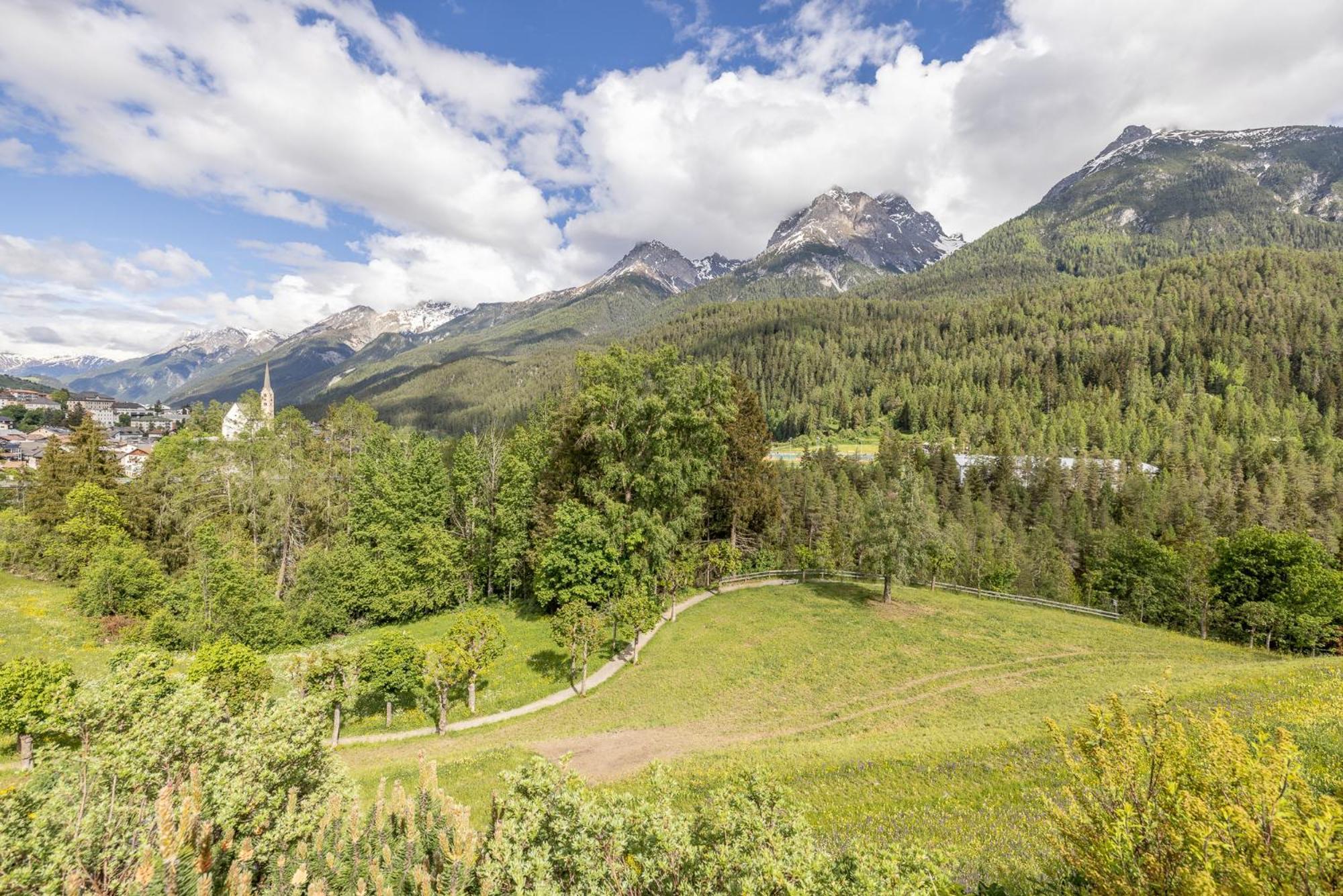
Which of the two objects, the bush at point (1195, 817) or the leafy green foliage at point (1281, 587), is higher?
the bush at point (1195, 817)

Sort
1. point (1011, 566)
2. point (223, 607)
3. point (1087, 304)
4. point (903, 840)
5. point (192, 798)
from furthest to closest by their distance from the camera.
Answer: point (1087, 304)
point (1011, 566)
point (223, 607)
point (903, 840)
point (192, 798)

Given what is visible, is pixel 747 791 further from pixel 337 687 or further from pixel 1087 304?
pixel 1087 304

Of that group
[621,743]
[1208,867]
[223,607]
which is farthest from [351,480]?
[1208,867]

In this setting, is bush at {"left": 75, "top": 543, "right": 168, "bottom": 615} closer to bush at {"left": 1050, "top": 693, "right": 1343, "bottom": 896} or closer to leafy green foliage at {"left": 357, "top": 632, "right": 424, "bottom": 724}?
leafy green foliage at {"left": 357, "top": 632, "right": 424, "bottom": 724}

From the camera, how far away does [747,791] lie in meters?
6.70

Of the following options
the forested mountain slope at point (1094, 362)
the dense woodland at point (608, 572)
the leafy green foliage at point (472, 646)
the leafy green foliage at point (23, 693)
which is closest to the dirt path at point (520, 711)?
the leafy green foliage at point (472, 646)

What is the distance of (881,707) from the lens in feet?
74.9

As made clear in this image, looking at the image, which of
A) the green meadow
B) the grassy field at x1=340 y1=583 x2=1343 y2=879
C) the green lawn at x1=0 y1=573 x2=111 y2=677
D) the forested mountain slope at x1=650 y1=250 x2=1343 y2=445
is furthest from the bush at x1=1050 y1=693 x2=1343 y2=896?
the forested mountain slope at x1=650 y1=250 x2=1343 y2=445

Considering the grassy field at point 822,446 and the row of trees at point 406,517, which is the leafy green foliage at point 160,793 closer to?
the row of trees at point 406,517

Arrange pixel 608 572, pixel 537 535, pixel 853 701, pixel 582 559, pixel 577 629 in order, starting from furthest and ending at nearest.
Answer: pixel 537 535 → pixel 608 572 → pixel 582 559 → pixel 577 629 → pixel 853 701

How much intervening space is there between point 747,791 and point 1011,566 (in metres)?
66.2

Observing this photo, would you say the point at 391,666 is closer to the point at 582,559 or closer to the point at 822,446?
the point at 582,559

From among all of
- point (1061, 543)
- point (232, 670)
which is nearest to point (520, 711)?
point (232, 670)

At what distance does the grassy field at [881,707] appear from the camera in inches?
467
